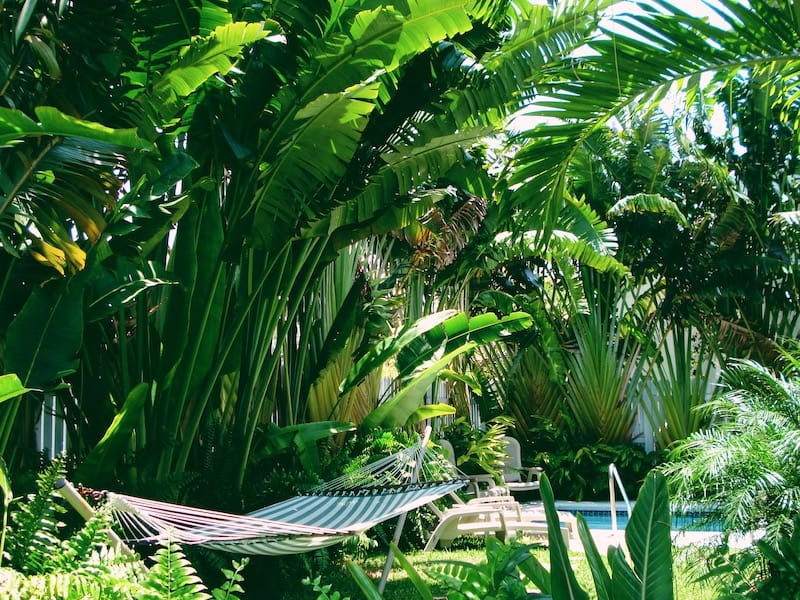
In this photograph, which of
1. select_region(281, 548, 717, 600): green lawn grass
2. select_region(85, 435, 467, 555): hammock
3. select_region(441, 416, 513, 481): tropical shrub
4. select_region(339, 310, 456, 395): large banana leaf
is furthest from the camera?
select_region(441, 416, 513, 481): tropical shrub

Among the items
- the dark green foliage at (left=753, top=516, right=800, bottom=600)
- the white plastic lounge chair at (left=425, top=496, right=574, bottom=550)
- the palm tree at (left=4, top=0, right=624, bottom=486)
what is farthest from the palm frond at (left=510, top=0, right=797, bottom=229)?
the white plastic lounge chair at (left=425, top=496, right=574, bottom=550)

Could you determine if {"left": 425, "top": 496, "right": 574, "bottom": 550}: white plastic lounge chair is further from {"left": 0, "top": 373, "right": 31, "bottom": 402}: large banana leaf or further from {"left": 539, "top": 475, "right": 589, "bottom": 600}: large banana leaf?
{"left": 539, "top": 475, "right": 589, "bottom": 600}: large banana leaf

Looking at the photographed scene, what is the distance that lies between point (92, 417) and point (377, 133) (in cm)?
272

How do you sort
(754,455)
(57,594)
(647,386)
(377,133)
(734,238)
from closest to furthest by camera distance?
(57,594) < (754,455) < (377,133) < (734,238) < (647,386)

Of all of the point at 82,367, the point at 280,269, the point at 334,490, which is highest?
the point at 280,269

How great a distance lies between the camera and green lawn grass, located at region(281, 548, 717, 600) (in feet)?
16.8

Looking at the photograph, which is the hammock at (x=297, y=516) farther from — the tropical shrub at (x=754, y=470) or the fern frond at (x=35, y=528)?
the tropical shrub at (x=754, y=470)

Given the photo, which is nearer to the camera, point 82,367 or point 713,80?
point 713,80

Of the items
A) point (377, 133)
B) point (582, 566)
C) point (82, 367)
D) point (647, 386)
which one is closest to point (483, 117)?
point (377, 133)

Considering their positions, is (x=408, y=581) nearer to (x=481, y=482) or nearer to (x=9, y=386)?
(x=9, y=386)

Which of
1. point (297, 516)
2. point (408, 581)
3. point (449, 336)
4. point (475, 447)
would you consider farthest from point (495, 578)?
point (475, 447)

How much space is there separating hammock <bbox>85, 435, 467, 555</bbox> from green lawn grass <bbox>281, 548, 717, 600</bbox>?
50 centimetres

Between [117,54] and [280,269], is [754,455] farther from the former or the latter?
[117,54]

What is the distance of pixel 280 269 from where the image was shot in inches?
219
